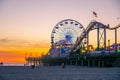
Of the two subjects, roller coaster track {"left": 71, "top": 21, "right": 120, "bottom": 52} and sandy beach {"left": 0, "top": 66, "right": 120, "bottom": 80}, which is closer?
sandy beach {"left": 0, "top": 66, "right": 120, "bottom": 80}

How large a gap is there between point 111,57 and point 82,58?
2271 cm

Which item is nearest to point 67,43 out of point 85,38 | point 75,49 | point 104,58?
point 75,49

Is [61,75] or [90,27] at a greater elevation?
[90,27]

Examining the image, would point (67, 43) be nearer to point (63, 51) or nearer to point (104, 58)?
point (63, 51)

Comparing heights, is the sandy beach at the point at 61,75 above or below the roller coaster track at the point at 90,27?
below

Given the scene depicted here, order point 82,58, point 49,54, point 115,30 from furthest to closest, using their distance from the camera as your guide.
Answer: point 49,54, point 82,58, point 115,30

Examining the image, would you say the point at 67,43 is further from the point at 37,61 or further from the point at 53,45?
the point at 37,61

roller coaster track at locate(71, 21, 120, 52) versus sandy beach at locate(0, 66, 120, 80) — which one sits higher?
roller coaster track at locate(71, 21, 120, 52)

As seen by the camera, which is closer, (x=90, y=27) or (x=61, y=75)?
(x=61, y=75)

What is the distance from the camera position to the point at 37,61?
181375 millimetres

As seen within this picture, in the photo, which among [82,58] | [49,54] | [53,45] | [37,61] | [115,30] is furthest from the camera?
[37,61]

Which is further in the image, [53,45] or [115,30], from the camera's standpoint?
[53,45]

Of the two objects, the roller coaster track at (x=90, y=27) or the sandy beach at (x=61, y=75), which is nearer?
the sandy beach at (x=61, y=75)

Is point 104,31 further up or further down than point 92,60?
further up
